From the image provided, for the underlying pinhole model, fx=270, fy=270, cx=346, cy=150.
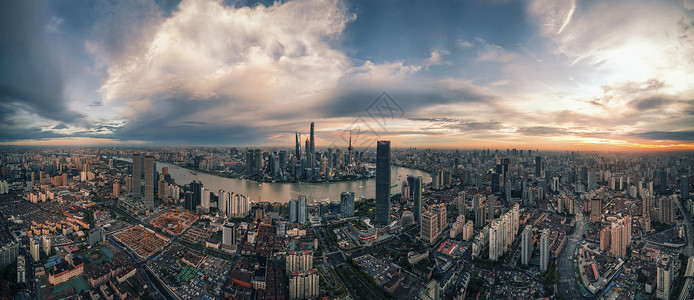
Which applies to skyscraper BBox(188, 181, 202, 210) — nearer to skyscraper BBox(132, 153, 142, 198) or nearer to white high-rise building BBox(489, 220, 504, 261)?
skyscraper BBox(132, 153, 142, 198)

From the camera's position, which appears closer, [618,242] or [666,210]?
[618,242]

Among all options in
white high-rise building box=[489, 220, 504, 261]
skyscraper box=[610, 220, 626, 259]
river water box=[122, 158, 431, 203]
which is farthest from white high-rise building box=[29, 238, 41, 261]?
skyscraper box=[610, 220, 626, 259]

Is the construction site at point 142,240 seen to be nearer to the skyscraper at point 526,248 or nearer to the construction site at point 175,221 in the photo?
the construction site at point 175,221

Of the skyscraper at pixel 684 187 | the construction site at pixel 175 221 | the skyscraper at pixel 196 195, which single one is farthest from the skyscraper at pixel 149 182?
the skyscraper at pixel 684 187

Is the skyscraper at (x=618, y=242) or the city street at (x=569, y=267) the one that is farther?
the skyscraper at (x=618, y=242)

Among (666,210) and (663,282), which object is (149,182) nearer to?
(663,282)

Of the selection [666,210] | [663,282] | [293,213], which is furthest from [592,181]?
[293,213]
